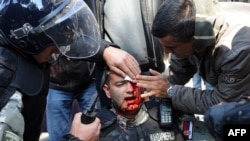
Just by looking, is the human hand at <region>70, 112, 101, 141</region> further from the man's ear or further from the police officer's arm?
the man's ear

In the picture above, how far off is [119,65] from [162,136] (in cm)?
54

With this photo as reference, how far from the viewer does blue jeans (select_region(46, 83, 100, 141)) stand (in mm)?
3623

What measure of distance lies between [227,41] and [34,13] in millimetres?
1061

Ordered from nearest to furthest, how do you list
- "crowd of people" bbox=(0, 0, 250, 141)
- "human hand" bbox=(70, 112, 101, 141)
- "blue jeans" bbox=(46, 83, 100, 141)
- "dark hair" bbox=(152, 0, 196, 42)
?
"crowd of people" bbox=(0, 0, 250, 141) → "human hand" bbox=(70, 112, 101, 141) → "dark hair" bbox=(152, 0, 196, 42) → "blue jeans" bbox=(46, 83, 100, 141)

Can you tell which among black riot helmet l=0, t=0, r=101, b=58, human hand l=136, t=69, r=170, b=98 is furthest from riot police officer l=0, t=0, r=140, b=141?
human hand l=136, t=69, r=170, b=98

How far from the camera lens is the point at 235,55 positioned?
240 cm

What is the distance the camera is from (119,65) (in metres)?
2.81

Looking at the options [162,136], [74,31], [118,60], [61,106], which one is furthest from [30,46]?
[61,106]

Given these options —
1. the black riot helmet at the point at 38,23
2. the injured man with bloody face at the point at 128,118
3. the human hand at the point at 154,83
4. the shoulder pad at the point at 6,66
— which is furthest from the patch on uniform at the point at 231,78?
the shoulder pad at the point at 6,66

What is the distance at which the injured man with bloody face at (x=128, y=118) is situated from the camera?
2900mm

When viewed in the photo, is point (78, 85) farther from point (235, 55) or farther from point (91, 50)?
point (235, 55)

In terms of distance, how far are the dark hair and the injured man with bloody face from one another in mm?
468

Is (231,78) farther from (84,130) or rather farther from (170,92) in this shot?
(84,130)

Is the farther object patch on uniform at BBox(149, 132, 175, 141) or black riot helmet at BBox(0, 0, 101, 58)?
patch on uniform at BBox(149, 132, 175, 141)
